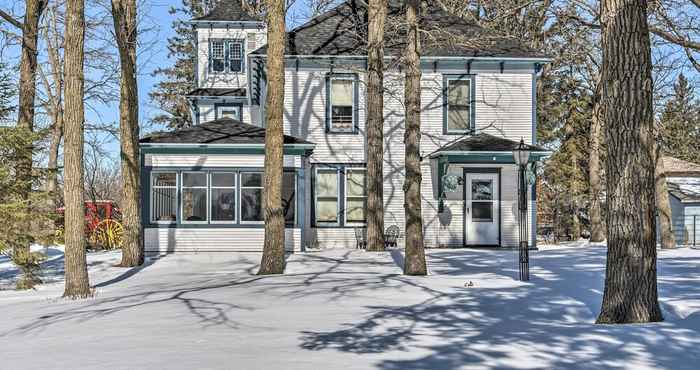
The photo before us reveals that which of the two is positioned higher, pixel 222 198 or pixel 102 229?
pixel 222 198

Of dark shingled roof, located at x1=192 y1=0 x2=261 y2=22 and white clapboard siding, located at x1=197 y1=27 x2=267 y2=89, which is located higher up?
dark shingled roof, located at x1=192 y1=0 x2=261 y2=22

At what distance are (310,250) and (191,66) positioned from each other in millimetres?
27809

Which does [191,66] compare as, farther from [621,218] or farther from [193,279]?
[621,218]

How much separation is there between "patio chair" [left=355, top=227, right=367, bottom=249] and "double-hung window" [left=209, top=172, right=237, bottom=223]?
12.8 feet

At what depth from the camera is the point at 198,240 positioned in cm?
2211

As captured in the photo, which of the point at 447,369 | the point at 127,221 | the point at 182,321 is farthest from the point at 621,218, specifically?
the point at 127,221

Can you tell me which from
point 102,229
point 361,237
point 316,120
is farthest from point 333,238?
point 102,229

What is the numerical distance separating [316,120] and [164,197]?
203 inches

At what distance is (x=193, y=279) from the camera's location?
15.6m

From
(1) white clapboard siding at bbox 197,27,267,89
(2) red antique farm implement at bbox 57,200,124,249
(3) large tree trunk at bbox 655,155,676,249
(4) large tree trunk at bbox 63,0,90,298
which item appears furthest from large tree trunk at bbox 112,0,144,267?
(3) large tree trunk at bbox 655,155,676,249

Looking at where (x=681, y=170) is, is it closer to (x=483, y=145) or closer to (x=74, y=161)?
(x=483, y=145)

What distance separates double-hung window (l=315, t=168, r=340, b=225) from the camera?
78.1ft

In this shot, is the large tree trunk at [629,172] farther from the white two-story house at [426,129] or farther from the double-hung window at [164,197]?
the double-hung window at [164,197]

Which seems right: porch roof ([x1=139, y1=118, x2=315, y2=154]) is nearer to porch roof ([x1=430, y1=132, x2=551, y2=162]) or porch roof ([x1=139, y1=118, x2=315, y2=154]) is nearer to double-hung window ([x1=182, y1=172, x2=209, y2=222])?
double-hung window ([x1=182, y1=172, x2=209, y2=222])
